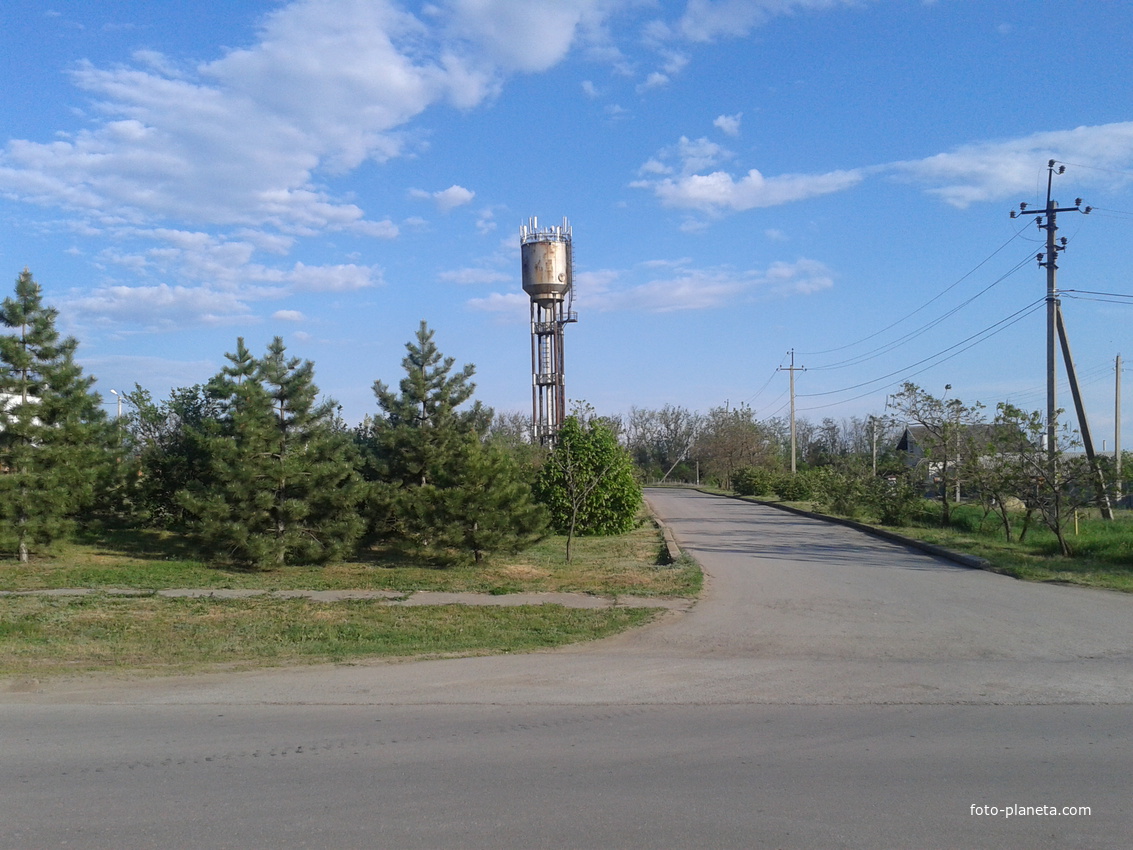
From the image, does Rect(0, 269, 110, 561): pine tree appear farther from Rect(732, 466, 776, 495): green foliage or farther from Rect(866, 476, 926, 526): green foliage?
Rect(732, 466, 776, 495): green foliage

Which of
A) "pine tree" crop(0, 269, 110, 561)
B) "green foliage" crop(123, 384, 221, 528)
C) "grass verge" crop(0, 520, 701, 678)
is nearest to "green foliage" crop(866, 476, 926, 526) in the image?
"grass verge" crop(0, 520, 701, 678)

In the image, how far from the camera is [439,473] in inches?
665

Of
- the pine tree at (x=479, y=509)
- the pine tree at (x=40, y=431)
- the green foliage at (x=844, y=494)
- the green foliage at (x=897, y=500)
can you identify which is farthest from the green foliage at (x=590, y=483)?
the pine tree at (x=40, y=431)

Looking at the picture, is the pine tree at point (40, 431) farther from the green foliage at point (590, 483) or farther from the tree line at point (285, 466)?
the green foliage at point (590, 483)

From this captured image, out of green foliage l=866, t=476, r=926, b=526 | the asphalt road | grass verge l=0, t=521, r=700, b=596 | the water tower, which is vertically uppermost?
the water tower

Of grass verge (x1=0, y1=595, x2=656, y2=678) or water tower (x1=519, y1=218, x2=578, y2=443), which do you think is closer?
grass verge (x1=0, y1=595, x2=656, y2=678)

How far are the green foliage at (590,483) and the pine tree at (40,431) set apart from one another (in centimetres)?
1085

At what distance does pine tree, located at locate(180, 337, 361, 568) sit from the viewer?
16.3 meters

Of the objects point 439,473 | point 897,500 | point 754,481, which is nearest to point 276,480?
point 439,473

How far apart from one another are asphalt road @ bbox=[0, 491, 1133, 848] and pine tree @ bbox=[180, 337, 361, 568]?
8.22 metres

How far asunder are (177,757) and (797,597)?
9700mm

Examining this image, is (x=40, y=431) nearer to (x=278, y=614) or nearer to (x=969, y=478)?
(x=278, y=614)

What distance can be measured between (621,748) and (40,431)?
1526 centimetres

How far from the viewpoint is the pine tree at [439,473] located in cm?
1648
